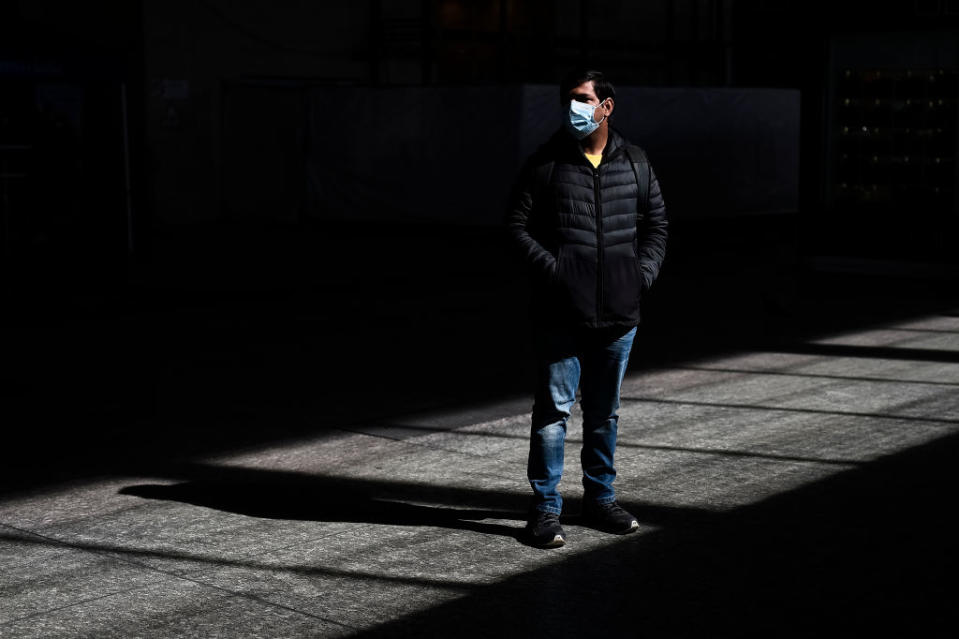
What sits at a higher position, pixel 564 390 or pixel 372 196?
pixel 372 196

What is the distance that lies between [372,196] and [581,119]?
19946 millimetres

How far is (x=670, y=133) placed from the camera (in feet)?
83.8

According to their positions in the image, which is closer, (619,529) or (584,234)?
(584,234)

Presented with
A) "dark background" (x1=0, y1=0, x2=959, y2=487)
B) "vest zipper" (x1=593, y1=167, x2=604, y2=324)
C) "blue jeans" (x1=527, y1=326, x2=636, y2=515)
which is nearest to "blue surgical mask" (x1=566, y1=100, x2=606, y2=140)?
"vest zipper" (x1=593, y1=167, x2=604, y2=324)

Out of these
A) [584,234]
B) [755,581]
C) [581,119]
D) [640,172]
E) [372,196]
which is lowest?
[755,581]

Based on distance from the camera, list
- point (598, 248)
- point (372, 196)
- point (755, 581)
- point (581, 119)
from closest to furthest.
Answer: point (755, 581)
point (581, 119)
point (598, 248)
point (372, 196)

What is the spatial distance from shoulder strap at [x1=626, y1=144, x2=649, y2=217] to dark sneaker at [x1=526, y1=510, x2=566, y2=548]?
1.31 meters

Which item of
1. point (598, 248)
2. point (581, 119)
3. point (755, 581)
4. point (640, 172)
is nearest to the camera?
point (755, 581)

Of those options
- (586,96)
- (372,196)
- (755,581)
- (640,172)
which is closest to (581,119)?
(586,96)

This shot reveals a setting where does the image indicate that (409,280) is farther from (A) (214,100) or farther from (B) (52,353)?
(A) (214,100)

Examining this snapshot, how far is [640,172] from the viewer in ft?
18.6

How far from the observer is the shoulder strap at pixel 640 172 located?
5.65 m

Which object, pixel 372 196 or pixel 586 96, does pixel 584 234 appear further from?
pixel 372 196

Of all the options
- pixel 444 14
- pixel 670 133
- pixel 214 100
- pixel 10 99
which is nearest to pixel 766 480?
pixel 10 99
